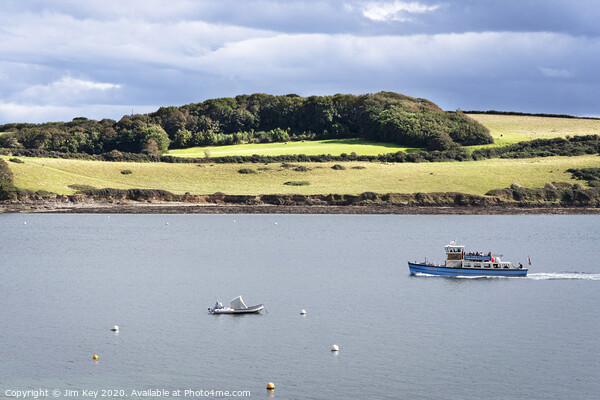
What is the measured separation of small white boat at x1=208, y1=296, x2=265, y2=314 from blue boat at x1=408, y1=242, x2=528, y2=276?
69.5 ft

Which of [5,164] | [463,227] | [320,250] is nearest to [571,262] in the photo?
[320,250]

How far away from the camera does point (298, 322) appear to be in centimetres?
4281

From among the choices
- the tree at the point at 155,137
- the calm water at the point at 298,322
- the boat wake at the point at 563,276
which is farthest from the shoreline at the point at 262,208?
the boat wake at the point at 563,276

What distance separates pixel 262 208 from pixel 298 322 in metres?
86.4

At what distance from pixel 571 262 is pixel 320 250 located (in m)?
25.7

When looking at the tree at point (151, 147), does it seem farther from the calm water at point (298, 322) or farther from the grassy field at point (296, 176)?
the calm water at point (298, 322)

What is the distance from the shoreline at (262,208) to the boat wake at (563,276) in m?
59.8

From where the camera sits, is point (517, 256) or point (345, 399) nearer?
point (345, 399)

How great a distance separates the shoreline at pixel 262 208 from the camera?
126m

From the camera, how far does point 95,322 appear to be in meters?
42.6

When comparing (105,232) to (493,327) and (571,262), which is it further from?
(493,327)

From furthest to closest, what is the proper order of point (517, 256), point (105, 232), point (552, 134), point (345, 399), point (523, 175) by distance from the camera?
point (552, 134), point (523, 175), point (105, 232), point (517, 256), point (345, 399)

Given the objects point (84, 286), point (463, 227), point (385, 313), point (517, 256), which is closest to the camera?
point (385, 313)

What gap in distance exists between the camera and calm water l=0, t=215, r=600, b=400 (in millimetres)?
31922
